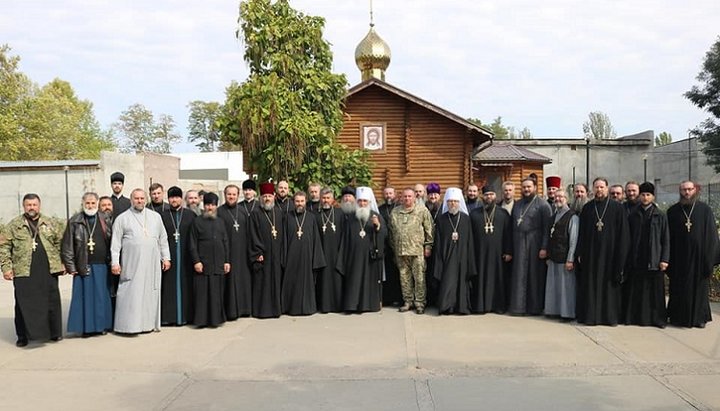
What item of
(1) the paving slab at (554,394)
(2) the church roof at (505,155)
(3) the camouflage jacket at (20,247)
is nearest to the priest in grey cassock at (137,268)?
(3) the camouflage jacket at (20,247)

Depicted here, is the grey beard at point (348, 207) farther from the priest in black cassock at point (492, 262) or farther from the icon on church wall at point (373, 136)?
the icon on church wall at point (373, 136)

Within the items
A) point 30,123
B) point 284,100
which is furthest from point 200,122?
point 284,100

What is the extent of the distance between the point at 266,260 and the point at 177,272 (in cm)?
125

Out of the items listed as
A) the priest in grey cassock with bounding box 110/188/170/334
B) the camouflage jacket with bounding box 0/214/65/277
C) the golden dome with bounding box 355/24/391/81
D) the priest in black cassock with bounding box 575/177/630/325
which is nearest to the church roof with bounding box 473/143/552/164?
the golden dome with bounding box 355/24/391/81

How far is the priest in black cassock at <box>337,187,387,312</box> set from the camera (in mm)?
8938

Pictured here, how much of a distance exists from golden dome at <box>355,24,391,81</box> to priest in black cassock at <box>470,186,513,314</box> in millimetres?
17928

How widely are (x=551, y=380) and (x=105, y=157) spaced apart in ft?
55.6

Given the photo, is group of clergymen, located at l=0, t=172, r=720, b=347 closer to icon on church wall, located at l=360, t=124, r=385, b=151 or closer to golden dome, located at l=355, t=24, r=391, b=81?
icon on church wall, located at l=360, t=124, r=385, b=151

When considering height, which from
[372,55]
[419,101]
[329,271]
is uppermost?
[372,55]

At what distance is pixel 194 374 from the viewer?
19.5ft

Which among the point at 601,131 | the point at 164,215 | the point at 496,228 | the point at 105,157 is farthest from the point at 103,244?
the point at 601,131

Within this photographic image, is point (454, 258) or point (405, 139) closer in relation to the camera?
point (454, 258)

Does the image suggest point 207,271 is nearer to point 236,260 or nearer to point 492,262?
point 236,260

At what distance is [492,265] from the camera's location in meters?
8.83
